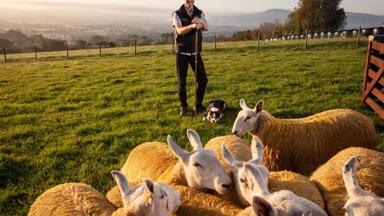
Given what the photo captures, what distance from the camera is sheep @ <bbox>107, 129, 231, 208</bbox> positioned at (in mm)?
4297

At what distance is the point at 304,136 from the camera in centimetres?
636

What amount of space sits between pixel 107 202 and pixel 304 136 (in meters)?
3.53

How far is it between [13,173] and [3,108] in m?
5.32

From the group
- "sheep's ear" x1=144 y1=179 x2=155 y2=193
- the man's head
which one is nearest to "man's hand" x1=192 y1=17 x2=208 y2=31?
the man's head

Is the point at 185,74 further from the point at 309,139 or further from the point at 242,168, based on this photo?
the point at 242,168

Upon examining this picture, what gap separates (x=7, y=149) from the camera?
7.78m

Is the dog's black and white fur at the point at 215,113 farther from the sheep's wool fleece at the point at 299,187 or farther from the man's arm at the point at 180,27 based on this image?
the sheep's wool fleece at the point at 299,187

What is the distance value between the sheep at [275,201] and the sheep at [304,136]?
107 inches

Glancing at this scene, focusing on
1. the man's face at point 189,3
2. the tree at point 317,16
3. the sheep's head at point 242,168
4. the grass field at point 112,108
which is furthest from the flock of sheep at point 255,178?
the tree at point 317,16

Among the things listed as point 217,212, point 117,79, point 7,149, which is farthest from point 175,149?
point 117,79

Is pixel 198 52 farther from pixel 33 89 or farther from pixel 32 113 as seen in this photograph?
pixel 33 89

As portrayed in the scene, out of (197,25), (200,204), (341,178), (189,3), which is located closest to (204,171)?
(200,204)

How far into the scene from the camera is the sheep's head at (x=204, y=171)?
4.20 m

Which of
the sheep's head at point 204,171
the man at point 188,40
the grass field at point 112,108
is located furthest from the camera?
the man at point 188,40
